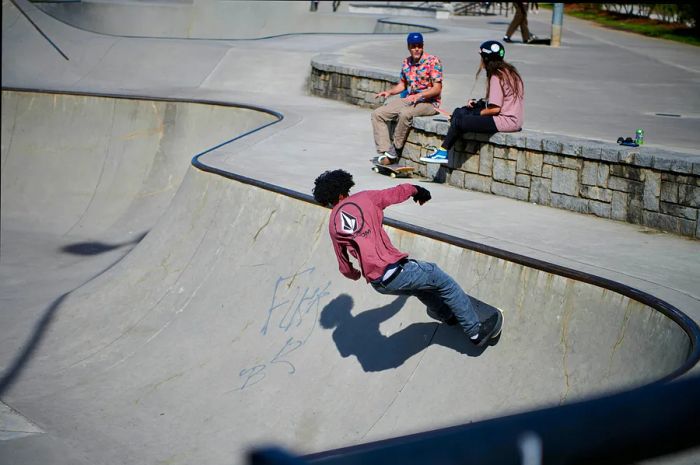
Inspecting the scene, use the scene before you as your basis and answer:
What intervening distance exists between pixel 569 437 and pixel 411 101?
31.3 feet

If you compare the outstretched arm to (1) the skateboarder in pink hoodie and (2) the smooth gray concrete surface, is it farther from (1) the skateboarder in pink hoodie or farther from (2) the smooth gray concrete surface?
(2) the smooth gray concrete surface

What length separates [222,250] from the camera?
373 inches

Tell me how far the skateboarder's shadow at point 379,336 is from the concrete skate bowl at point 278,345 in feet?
0.04

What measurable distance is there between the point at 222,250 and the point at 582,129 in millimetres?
4181

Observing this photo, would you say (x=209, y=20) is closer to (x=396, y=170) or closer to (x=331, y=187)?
(x=396, y=170)

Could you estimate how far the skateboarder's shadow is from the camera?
664 cm

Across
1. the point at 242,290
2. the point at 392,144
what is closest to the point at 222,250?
the point at 242,290

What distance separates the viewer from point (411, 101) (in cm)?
1045

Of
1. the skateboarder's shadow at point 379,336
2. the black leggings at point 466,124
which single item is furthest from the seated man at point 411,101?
the skateboarder's shadow at point 379,336

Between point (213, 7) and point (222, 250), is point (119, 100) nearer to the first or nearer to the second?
point (222, 250)

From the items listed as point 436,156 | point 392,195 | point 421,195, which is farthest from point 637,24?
point 392,195

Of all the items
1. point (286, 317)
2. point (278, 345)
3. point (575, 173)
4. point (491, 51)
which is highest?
point (491, 51)

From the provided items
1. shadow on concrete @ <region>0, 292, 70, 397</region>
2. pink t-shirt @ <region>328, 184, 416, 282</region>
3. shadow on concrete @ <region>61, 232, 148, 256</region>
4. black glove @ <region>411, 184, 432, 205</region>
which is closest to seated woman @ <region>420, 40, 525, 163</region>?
black glove @ <region>411, 184, 432, 205</region>

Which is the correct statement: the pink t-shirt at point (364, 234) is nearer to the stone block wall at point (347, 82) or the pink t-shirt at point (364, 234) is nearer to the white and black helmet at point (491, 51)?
the white and black helmet at point (491, 51)
